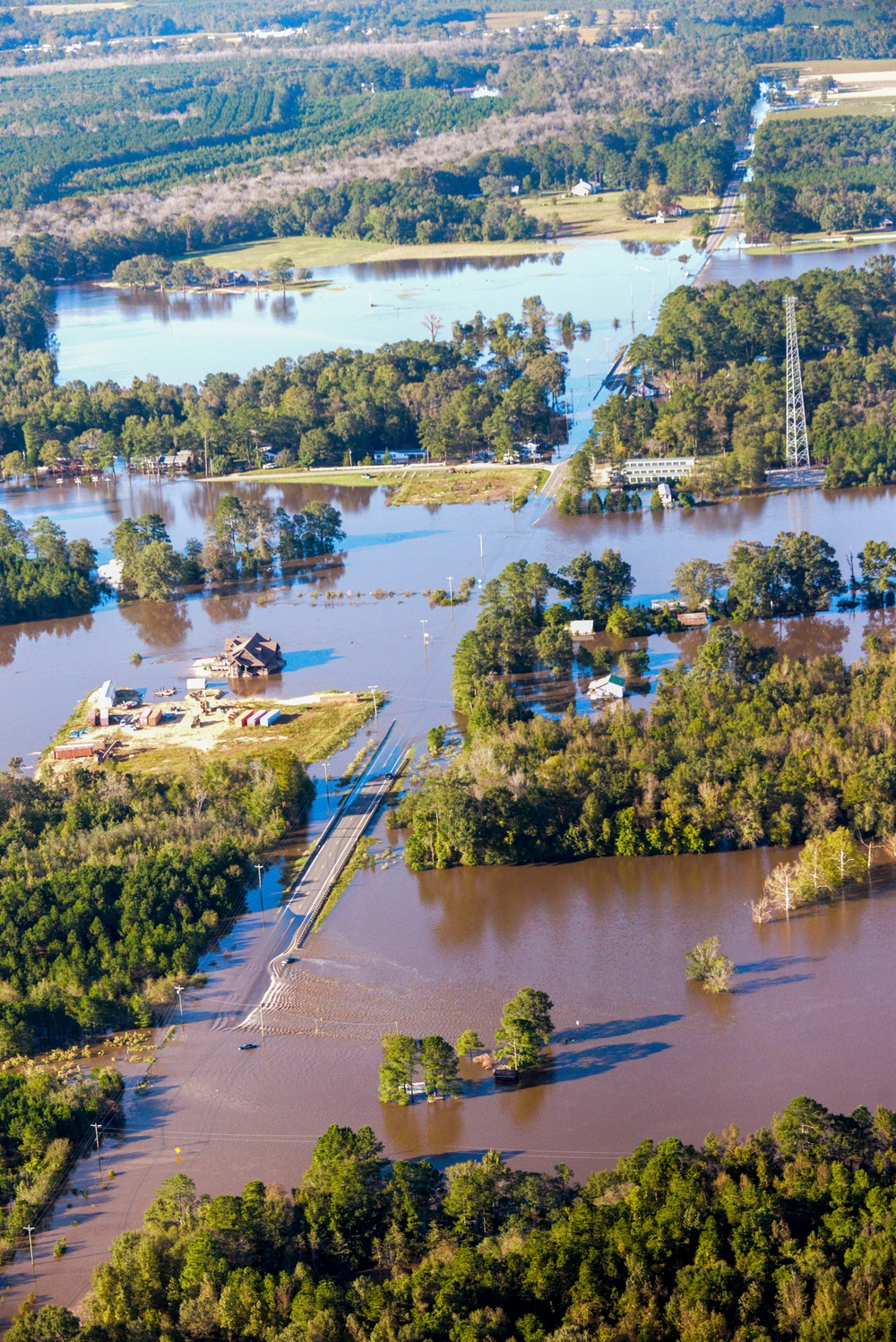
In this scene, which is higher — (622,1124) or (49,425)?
(49,425)

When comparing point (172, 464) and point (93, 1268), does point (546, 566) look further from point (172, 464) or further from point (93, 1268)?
point (93, 1268)

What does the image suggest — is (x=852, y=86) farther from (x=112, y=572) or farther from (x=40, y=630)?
(x=40, y=630)

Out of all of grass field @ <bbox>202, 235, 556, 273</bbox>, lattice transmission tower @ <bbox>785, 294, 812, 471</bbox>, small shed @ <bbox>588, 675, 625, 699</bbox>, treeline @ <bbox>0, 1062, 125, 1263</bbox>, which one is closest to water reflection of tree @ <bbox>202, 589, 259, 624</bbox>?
small shed @ <bbox>588, 675, 625, 699</bbox>

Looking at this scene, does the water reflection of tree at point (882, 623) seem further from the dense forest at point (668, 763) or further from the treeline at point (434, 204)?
the treeline at point (434, 204)

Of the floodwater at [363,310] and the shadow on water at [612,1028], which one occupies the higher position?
the floodwater at [363,310]

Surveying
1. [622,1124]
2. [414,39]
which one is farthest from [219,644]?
[414,39]

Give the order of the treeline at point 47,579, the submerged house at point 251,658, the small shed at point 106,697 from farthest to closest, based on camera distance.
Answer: the treeline at point 47,579 < the submerged house at point 251,658 < the small shed at point 106,697

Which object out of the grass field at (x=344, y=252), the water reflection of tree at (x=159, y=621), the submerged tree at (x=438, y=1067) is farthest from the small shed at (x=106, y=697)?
the grass field at (x=344, y=252)
